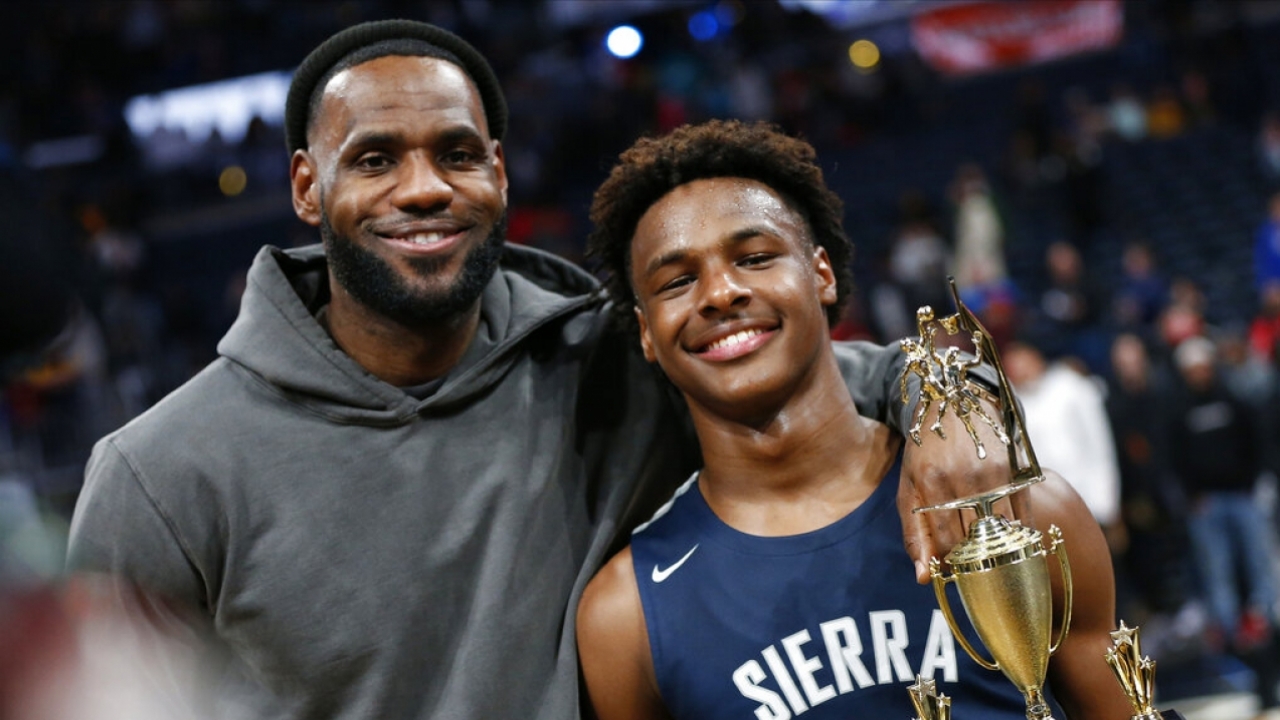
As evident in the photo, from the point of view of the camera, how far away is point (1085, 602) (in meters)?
2.42

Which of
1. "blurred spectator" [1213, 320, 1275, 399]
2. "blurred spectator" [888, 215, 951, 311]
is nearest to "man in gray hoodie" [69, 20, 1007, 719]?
"blurred spectator" [1213, 320, 1275, 399]

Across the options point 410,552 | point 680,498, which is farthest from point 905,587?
point 410,552

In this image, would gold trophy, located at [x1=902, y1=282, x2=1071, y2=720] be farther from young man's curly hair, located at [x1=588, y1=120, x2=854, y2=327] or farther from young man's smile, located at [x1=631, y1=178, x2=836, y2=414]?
young man's curly hair, located at [x1=588, y1=120, x2=854, y2=327]

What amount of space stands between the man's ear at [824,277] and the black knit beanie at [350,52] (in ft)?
2.57

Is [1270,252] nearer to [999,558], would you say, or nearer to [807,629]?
[807,629]

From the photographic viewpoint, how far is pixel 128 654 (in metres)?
1.22

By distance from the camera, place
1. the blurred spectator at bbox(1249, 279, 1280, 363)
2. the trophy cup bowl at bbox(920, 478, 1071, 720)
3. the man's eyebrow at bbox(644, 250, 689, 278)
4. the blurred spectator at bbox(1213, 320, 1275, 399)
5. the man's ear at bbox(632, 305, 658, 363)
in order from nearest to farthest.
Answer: the trophy cup bowl at bbox(920, 478, 1071, 720)
the man's eyebrow at bbox(644, 250, 689, 278)
the man's ear at bbox(632, 305, 658, 363)
the blurred spectator at bbox(1213, 320, 1275, 399)
the blurred spectator at bbox(1249, 279, 1280, 363)

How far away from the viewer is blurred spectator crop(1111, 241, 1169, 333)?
34.1 ft

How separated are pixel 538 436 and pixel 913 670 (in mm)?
906

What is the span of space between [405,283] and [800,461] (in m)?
0.87

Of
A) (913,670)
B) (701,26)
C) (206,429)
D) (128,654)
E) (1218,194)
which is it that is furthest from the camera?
(701,26)

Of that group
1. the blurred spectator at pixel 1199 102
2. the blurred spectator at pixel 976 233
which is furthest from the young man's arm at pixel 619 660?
the blurred spectator at pixel 1199 102

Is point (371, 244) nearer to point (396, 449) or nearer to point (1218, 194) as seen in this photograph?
point (396, 449)

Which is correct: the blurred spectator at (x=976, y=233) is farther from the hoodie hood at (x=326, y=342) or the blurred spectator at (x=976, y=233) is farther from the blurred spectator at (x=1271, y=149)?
the hoodie hood at (x=326, y=342)
